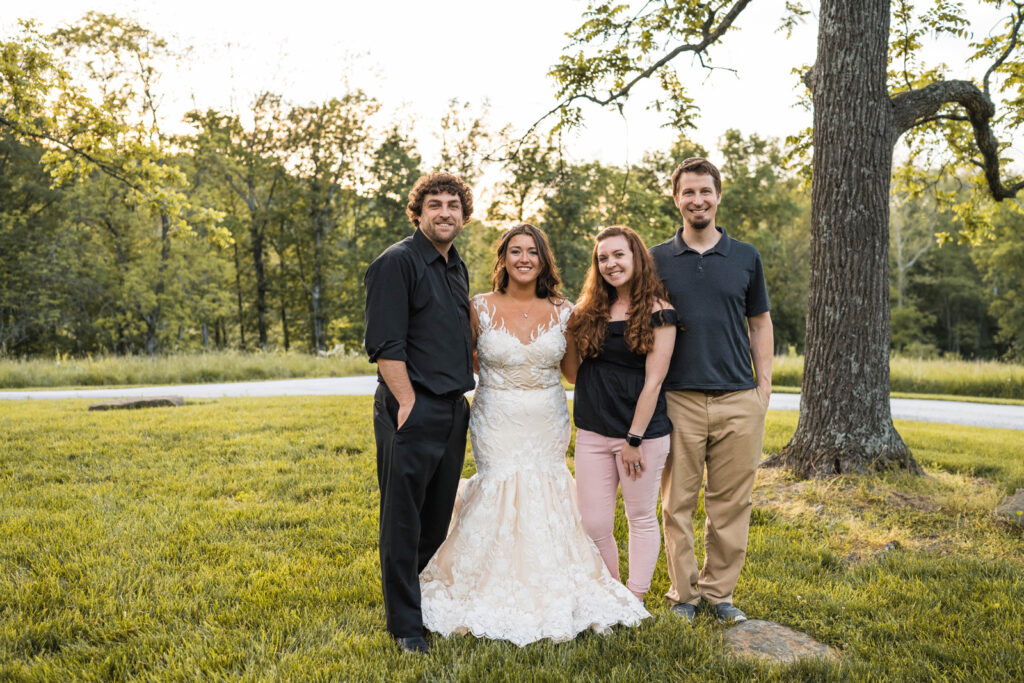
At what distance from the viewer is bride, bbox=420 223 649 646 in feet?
11.1

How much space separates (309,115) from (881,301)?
27.1 metres

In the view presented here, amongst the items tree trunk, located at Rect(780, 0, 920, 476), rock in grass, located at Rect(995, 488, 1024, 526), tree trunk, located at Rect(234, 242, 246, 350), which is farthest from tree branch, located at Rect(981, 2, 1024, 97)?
tree trunk, located at Rect(234, 242, 246, 350)

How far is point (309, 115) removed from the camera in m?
28.1

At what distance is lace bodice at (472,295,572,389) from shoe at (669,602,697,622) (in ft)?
4.56

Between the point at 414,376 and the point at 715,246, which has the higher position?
the point at 715,246

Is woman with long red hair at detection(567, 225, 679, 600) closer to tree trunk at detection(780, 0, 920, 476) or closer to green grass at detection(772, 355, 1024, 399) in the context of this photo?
tree trunk at detection(780, 0, 920, 476)

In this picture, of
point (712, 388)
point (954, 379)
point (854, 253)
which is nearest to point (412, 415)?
point (712, 388)

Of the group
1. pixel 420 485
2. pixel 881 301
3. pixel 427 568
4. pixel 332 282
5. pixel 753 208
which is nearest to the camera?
pixel 420 485

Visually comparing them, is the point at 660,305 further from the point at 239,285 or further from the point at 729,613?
the point at 239,285

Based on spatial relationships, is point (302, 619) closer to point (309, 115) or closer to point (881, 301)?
point (881, 301)

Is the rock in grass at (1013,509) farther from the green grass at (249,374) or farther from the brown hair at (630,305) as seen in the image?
the green grass at (249,374)

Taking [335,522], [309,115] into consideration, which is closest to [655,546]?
[335,522]

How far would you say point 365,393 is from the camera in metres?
13.2

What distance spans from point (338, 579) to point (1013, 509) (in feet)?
16.3
